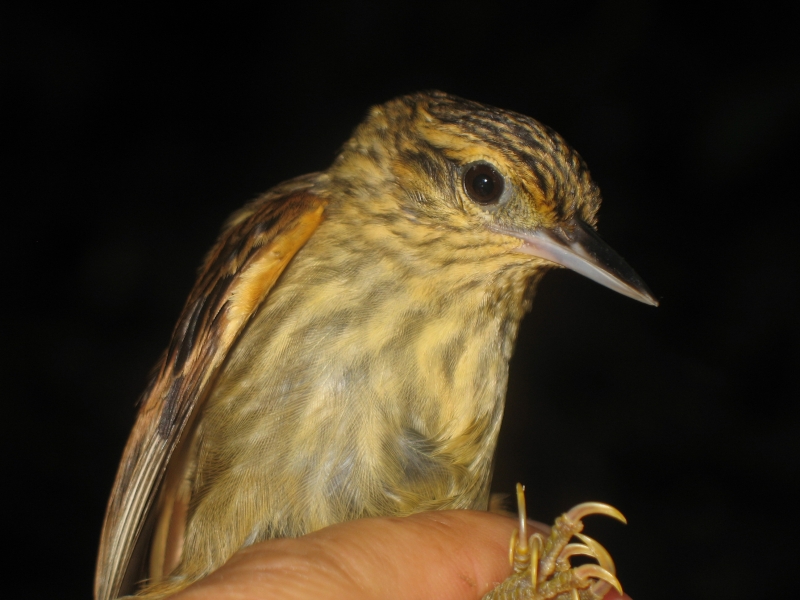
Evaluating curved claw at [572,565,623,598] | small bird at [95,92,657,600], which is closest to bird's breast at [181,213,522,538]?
small bird at [95,92,657,600]

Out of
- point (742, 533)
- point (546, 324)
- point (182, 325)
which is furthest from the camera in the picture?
point (546, 324)

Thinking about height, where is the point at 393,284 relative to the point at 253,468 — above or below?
above

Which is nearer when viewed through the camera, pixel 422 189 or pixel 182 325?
pixel 422 189

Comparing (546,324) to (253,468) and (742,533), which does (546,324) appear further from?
(253,468)

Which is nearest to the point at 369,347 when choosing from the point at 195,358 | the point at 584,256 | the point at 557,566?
the point at 195,358

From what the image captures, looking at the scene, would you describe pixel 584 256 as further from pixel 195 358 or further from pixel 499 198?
pixel 195 358

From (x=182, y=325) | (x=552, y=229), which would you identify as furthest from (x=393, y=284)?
(x=182, y=325)
